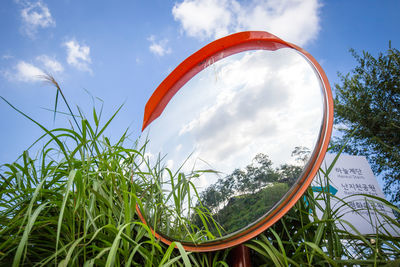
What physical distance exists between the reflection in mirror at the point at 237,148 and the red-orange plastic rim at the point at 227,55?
0.05 feet

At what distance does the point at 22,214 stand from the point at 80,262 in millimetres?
204

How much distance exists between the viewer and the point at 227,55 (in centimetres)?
86

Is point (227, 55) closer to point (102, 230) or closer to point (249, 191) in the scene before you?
point (249, 191)

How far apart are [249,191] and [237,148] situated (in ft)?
0.42

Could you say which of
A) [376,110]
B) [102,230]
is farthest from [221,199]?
[376,110]

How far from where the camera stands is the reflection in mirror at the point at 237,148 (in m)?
0.66

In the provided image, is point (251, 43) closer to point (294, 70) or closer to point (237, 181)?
point (294, 70)

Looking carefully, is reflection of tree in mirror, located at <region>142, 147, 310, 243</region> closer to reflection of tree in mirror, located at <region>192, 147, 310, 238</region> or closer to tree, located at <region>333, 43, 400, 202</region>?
reflection of tree in mirror, located at <region>192, 147, 310, 238</region>

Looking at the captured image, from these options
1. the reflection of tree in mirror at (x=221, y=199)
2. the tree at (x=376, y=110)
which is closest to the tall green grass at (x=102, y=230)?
the reflection of tree in mirror at (x=221, y=199)

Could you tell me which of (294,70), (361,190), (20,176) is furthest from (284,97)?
(361,190)

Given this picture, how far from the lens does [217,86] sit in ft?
2.90

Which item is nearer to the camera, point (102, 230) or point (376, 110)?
point (102, 230)

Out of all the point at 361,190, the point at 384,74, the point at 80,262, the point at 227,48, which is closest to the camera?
the point at 80,262

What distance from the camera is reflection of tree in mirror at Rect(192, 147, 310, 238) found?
63 centimetres
